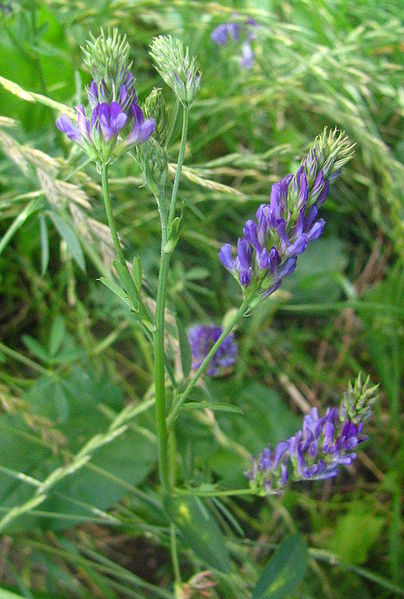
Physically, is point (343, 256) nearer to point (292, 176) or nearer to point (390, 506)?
point (390, 506)

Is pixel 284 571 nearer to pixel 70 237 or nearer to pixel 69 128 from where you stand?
pixel 70 237

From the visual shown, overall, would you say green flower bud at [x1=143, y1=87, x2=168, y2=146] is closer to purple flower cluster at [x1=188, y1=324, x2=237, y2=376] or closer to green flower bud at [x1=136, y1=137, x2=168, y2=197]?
green flower bud at [x1=136, y1=137, x2=168, y2=197]

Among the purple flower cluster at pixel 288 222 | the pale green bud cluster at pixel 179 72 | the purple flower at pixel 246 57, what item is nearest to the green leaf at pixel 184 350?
the purple flower cluster at pixel 288 222

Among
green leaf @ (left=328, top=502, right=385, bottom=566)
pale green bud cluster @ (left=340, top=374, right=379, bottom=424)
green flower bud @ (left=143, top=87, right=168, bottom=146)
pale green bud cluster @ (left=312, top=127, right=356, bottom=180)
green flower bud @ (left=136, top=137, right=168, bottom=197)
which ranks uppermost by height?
green flower bud @ (left=143, top=87, right=168, bottom=146)

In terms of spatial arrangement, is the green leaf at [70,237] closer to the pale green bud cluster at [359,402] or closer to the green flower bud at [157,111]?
the green flower bud at [157,111]

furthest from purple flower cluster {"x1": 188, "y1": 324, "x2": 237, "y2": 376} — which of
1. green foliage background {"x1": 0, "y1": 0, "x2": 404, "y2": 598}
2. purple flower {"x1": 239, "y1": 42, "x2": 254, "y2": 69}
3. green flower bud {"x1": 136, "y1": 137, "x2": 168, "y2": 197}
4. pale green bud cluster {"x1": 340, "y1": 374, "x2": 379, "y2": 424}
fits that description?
purple flower {"x1": 239, "y1": 42, "x2": 254, "y2": 69}

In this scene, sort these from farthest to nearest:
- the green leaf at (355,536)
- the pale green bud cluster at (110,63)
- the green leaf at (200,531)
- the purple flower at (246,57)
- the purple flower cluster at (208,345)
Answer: the purple flower at (246,57) → the green leaf at (355,536) → the purple flower cluster at (208,345) → the green leaf at (200,531) → the pale green bud cluster at (110,63)

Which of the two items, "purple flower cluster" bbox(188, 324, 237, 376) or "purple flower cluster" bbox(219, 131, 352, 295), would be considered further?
"purple flower cluster" bbox(188, 324, 237, 376)
